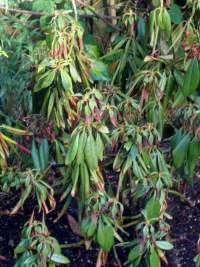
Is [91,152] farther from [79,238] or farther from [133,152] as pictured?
[79,238]

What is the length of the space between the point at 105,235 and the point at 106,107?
39cm

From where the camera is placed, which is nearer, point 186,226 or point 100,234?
point 100,234

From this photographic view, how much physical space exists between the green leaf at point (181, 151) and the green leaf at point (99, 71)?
0.96 ft

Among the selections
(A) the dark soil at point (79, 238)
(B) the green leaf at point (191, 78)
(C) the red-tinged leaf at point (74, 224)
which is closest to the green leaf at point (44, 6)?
(B) the green leaf at point (191, 78)

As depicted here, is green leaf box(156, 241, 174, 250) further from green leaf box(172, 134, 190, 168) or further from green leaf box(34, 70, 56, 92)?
green leaf box(34, 70, 56, 92)

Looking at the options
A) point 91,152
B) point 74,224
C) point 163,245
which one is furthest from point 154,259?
point 74,224

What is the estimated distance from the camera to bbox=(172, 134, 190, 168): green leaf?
5.91 ft

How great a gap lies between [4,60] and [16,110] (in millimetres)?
182

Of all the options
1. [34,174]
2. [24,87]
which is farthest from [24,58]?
[34,174]

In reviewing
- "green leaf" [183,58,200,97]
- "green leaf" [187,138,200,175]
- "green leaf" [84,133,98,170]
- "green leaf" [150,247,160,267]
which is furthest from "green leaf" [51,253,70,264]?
"green leaf" [183,58,200,97]

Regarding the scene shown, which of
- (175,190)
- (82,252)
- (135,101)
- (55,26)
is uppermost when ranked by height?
(55,26)

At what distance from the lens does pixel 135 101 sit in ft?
6.02

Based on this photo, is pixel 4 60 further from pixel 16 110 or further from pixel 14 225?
pixel 14 225

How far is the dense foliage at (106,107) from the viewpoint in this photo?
1706 mm
